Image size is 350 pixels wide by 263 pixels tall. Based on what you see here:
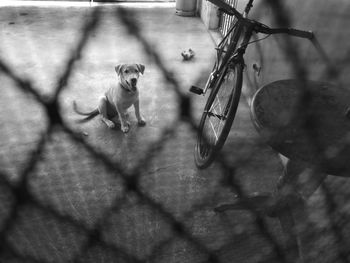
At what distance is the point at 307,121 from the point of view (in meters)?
1.25

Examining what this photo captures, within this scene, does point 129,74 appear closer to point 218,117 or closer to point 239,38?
point 218,117

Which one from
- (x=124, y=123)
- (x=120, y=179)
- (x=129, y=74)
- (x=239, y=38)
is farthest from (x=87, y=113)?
(x=239, y=38)

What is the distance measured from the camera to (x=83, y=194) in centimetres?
208

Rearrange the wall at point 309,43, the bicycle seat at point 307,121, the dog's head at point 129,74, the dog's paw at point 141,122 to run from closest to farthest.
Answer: the bicycle seat at point 307,121
the wall at point 309,43
the dog's head at point 129,74
the dog's paw at point 141,122

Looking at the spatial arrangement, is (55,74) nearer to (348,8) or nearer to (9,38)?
(9,38)

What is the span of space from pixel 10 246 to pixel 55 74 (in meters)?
1.98

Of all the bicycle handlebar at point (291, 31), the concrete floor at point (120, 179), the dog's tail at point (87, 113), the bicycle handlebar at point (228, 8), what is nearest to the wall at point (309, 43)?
the bicycle handlebar at point (291, 31)

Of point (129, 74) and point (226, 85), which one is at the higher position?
point (129, 74)

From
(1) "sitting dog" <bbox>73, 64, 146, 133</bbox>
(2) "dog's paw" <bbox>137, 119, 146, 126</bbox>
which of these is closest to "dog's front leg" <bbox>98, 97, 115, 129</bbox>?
(1) "sitting dog" <bbox>73, 64, 146, 133</bbox>

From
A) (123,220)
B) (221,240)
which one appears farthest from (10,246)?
(221,240)

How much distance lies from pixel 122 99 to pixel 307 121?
5.07 feet

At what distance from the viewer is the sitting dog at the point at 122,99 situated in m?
2.35

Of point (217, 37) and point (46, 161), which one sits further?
point (217, 37)

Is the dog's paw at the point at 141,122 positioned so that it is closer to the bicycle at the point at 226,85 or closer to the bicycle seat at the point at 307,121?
the bicycle at the point at 226,85
